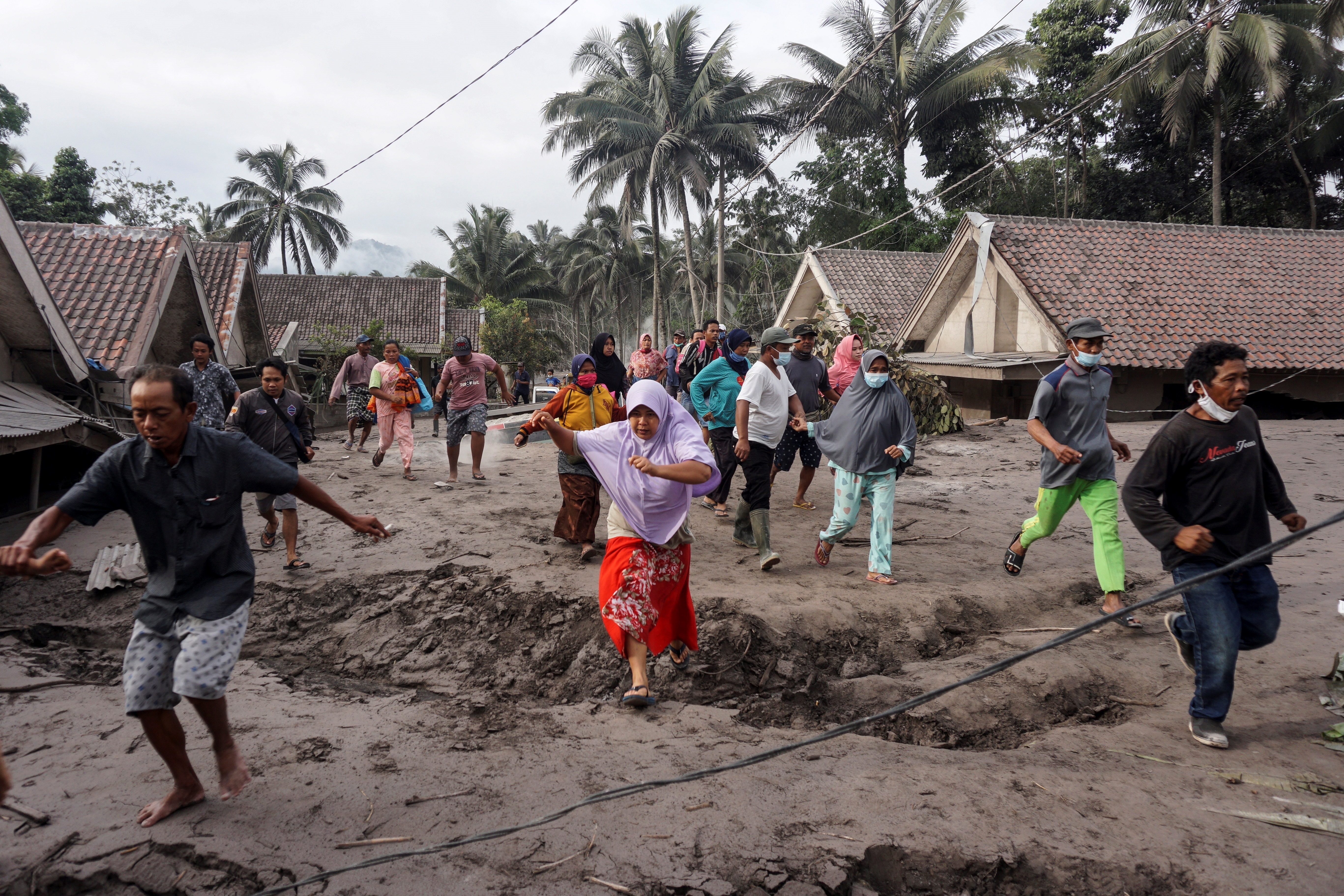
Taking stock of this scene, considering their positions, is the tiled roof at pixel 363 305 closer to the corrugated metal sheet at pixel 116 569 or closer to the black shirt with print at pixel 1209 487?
the corrugated metal sheet at pixel 116 569

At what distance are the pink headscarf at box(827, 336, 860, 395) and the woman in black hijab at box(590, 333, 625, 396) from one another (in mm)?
2698

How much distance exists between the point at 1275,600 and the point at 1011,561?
Answer: 2.63 meters

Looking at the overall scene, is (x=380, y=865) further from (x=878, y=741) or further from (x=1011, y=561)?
(x=1011, y=561)

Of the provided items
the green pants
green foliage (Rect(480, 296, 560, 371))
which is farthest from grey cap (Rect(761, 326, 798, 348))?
green foliage (Rect(480, 296, 560, 371))

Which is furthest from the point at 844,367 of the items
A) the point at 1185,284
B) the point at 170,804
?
the point at 1185,284

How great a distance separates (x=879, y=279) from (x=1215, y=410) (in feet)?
66.8

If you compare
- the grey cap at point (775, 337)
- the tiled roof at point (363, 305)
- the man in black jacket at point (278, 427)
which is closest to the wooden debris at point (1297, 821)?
the grey cap at point (775, 337)

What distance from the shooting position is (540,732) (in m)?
3.85

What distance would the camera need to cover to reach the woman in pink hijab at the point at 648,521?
13.5 ft

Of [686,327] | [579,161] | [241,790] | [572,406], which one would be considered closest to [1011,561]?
[572,406]

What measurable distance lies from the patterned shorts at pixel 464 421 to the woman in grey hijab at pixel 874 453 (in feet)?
16.5

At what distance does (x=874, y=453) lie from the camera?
235 inches

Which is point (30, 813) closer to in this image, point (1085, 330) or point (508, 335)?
point (1085, 330)

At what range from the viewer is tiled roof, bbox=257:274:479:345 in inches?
1300
